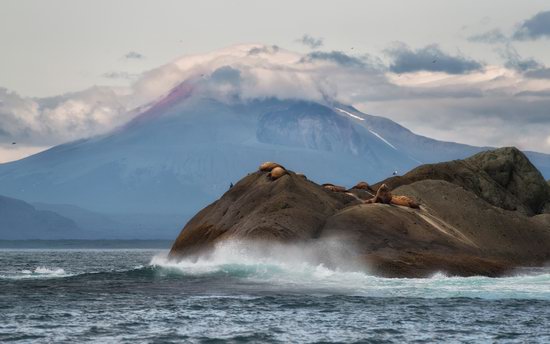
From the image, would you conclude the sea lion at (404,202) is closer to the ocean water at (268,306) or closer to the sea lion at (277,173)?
the sea lion at (277,173)

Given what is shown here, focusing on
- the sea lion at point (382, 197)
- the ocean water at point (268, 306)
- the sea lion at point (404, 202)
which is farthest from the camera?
the sea lion at point (404, 202)

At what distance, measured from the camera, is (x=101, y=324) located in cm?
4516

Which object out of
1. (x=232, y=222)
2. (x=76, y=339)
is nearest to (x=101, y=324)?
(x=76, y=339)

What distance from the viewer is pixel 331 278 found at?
6975cm

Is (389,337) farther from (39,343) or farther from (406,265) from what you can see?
(406,265)

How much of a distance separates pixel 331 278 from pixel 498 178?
185 feet

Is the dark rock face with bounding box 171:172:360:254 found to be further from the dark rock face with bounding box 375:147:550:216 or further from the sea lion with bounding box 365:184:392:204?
the dark rock face with bounding box 375:147:550:216

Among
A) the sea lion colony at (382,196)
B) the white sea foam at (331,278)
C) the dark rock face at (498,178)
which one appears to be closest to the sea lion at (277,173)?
the sea lion colony at (382,196)

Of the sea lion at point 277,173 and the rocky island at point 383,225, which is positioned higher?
the sea lion at point 277,173

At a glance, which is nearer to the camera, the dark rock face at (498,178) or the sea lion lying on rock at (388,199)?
the sea lion lying on rock at (388,199)

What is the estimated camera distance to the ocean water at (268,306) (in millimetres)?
42719

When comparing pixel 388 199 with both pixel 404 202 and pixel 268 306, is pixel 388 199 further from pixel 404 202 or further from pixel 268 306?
pixel 268 306

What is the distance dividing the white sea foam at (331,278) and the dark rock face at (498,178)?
3231cm

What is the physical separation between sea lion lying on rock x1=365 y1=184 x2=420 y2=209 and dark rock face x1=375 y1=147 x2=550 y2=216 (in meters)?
23.1
